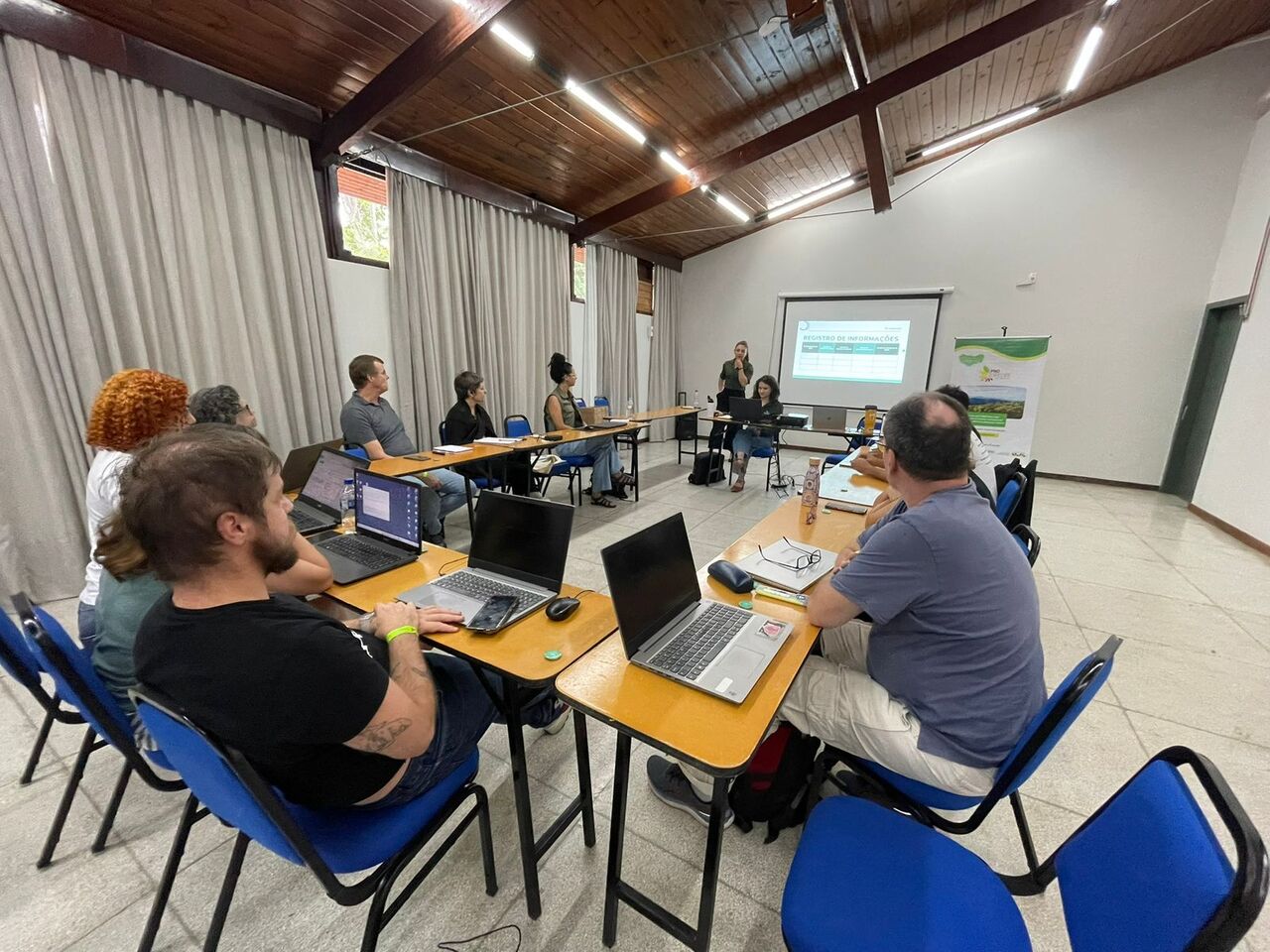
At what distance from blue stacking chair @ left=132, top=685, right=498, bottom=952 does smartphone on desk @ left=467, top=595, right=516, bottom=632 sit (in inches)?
12.2

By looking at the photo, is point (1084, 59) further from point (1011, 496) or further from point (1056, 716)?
point (1056, 716)

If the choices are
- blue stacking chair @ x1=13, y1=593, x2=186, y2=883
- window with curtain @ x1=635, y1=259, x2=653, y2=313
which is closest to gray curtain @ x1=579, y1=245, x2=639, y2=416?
window with curtain @ x1=635, y1=259, x2=653, y2=313

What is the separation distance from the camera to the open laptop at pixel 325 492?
1.99m

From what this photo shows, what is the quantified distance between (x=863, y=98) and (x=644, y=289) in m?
3.89

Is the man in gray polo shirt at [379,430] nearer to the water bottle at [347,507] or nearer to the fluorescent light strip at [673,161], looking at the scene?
the water bottle at [347,507]

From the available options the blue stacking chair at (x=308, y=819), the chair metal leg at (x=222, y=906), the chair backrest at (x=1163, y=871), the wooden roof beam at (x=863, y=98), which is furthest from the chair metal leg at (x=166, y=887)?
the wooden roof beam at (x=863, y=98)

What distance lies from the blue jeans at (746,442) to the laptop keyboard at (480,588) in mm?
4051

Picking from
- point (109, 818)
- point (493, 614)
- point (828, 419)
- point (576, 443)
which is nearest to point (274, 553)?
point (493, 614)

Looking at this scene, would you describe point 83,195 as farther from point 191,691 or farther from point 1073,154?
point 1073,154

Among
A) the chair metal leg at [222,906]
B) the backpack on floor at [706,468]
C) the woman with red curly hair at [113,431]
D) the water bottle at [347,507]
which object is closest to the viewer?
the chair metal leg at [222,906]

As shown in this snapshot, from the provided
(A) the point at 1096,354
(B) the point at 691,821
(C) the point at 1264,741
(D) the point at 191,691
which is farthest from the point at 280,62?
(A) the point at 1096,354

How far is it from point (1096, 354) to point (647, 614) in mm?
7069

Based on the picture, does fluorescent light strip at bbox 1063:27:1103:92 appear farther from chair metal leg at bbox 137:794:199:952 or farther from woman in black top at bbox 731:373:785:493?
chair metal leg at bbox 137:794:199:952

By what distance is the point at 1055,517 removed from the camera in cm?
446
